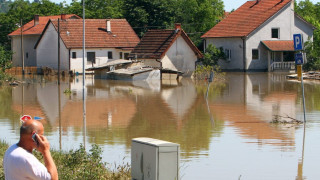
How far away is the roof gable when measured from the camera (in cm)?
6215

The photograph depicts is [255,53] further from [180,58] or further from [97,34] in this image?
[97,34]

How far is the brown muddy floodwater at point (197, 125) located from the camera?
15008 millimetres

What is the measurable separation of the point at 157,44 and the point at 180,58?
240cm

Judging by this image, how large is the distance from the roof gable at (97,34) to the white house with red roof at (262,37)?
319 inches

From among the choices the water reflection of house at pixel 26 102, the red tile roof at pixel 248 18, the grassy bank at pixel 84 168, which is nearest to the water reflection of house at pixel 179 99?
the water reflection of house at pixel 26 102

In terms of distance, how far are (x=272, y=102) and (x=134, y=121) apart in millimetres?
10171

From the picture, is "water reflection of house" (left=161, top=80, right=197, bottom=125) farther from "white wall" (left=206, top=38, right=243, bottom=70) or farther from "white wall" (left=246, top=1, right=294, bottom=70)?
"white wall" (left=246, top=1, right=294, bottom=70)

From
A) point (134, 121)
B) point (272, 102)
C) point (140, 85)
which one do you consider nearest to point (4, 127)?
point (134, 121)

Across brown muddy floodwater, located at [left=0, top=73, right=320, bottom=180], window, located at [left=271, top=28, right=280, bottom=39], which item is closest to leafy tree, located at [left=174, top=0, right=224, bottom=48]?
window, located at [left=271, top=28, right=280, bottom=39]

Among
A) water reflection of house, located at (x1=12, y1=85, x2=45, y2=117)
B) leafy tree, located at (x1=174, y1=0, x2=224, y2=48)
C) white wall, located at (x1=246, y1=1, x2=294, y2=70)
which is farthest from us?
leafy tree, located at (x1=174, y1=0, x2=224, y2=48)

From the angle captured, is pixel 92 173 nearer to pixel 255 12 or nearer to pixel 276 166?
pixel 276 166

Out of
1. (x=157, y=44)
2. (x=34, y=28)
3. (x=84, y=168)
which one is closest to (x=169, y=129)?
(x=84, y=168)

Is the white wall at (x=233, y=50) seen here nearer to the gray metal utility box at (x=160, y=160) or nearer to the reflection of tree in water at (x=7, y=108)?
the reflection of tree in water at (x=7, y=108)

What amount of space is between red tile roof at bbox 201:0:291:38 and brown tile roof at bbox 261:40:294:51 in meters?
2.15
